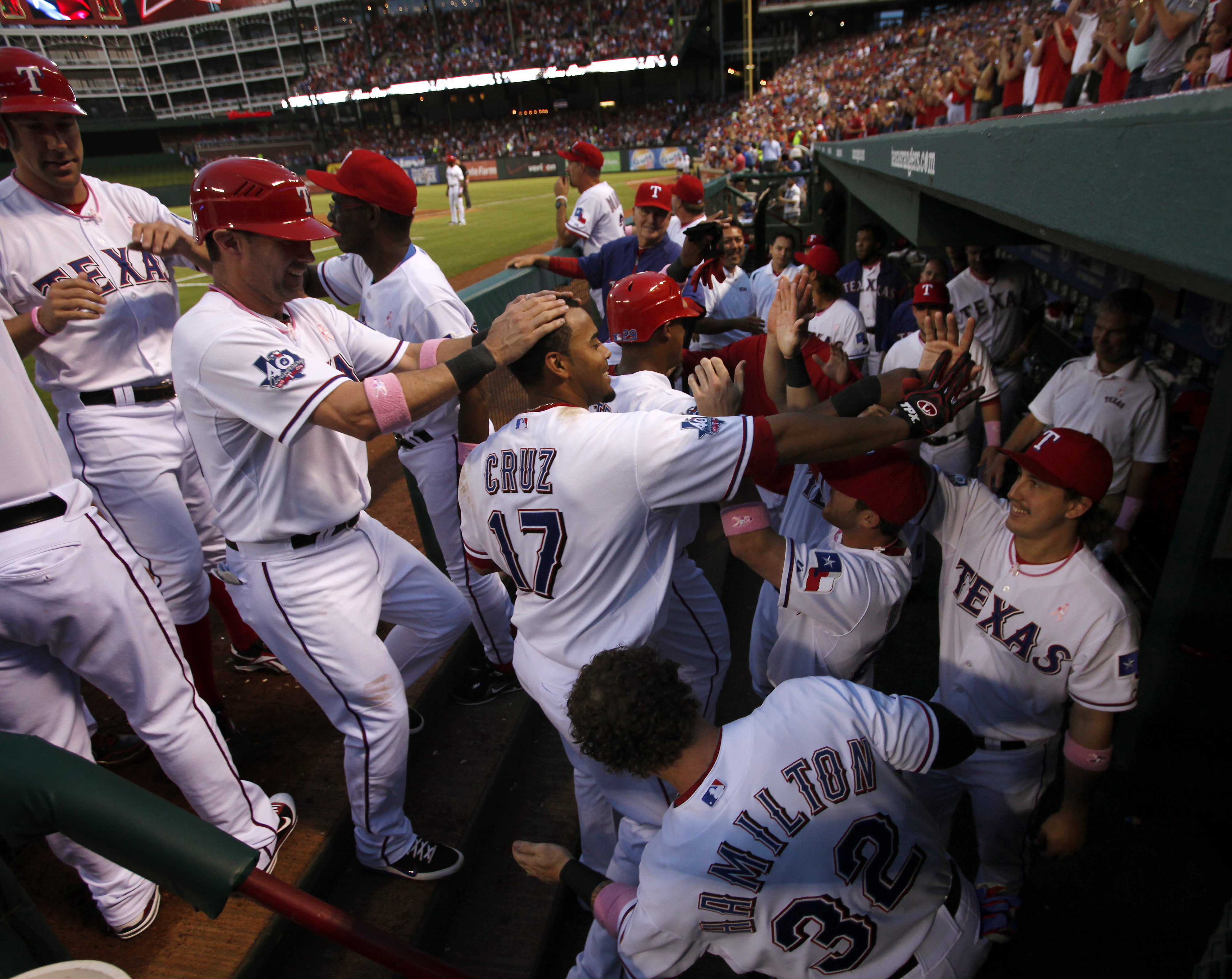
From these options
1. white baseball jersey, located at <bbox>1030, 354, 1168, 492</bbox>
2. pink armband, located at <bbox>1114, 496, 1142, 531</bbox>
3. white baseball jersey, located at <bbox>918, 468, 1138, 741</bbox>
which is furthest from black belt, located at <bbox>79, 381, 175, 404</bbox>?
pink armband, located at <bbox>1114, 496, 1142, 531</bbox>

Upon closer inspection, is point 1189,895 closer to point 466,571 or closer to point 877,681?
point 877,681

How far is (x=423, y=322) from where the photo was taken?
A: 3195mm

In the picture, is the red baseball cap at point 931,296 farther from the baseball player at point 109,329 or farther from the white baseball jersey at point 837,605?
the baseball player at point 109,329

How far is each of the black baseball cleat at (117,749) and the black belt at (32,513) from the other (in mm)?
1233

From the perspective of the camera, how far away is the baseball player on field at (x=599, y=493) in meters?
1.76

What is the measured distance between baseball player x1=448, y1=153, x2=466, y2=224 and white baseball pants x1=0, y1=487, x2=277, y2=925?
19562mm

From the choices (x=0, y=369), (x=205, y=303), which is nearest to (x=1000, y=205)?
(x=205, y=303)

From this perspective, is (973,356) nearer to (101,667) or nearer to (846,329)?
(846,329)

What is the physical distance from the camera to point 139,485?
9.01 ft

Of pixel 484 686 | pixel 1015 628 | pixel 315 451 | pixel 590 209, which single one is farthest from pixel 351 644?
pixel 590 209

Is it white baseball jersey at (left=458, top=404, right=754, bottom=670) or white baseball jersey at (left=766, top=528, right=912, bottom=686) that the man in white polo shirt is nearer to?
white baseball jersey at (left=766, top=528, right=912, bottom=686)

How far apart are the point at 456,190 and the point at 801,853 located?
21029 millimetres

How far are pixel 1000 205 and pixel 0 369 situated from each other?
2.74 m

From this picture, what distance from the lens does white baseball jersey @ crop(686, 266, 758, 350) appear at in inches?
201
